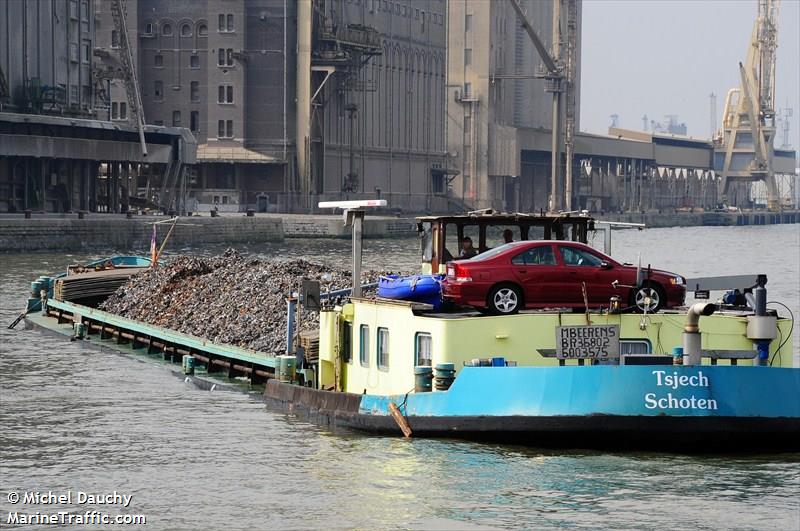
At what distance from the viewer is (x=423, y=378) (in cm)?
2822

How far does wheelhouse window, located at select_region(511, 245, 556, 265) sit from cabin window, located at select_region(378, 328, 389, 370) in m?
2.81

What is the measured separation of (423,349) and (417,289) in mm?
1348

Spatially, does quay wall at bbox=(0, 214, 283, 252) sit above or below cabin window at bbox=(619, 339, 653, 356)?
below

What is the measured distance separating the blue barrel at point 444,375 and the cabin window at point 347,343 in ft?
11.2

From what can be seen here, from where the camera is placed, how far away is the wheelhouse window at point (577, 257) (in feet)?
92.9

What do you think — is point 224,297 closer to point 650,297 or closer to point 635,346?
point 650,297

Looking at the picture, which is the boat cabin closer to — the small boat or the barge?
the barge

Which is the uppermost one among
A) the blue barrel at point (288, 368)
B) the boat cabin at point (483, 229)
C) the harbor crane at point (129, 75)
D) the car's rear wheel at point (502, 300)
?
the harbor crane at point (129, 75)

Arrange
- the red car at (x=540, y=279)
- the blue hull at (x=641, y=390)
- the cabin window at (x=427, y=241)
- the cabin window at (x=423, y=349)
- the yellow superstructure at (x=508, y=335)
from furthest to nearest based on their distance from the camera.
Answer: the cabin window at (x=427, y=241) < the cabin window at (x=423, y=349) < the red car at (x=540, y=279) < the yellow superstructure at (x=508, y=335) < the blue hull at (x=641, y=390)

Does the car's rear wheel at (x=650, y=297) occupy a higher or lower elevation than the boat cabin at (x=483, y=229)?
lower

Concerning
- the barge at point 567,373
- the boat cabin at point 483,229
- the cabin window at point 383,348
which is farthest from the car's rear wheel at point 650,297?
the cabin window at point 383,348

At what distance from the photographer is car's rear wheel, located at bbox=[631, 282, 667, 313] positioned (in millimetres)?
27875

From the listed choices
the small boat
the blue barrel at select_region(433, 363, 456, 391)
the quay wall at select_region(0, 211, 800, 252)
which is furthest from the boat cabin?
the quay wall at select_region(0, 211, 800, 252)

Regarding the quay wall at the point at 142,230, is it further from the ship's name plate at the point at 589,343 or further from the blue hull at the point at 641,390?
the ship's name plate at the point at 589,343
